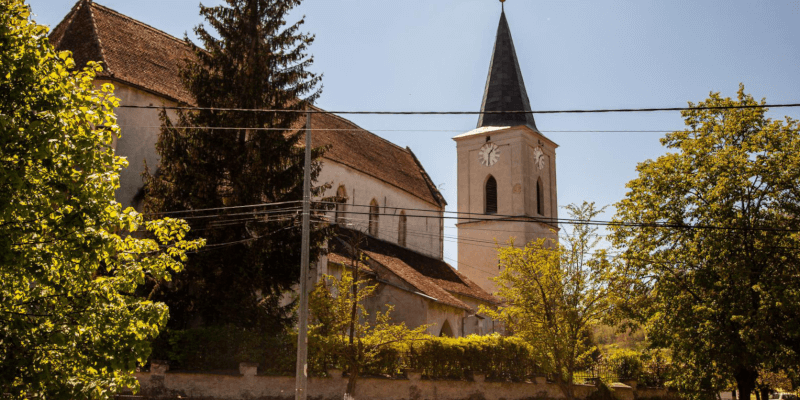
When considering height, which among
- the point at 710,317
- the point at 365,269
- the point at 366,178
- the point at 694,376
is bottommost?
the point at 694,376

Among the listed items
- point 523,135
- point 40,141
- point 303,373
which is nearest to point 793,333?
point 303,373

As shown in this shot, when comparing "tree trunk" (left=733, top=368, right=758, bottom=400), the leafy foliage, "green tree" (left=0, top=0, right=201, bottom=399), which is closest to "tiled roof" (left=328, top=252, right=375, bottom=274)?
the leafy foliage

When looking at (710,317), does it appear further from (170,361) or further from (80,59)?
(80,59)

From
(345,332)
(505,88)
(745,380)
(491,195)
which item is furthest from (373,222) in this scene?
(745,380)

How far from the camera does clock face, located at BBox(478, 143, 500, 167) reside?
52719 mm

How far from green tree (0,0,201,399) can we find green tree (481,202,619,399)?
16.5 metres

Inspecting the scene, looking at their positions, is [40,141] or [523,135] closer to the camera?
[40,141]

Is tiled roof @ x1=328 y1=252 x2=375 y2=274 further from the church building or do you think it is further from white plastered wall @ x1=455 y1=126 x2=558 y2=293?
white plastered wall @ x1=455 y1=126 x2=558 y2=293

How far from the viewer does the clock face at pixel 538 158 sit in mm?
53250

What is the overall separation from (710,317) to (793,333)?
2.52m

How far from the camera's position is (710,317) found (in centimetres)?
2394

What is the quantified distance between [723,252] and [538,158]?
101 ft

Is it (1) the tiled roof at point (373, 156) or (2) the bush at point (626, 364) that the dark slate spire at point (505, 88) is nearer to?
(1) the tiled roof at point (373, 156)

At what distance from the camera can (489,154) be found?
5309 cm
